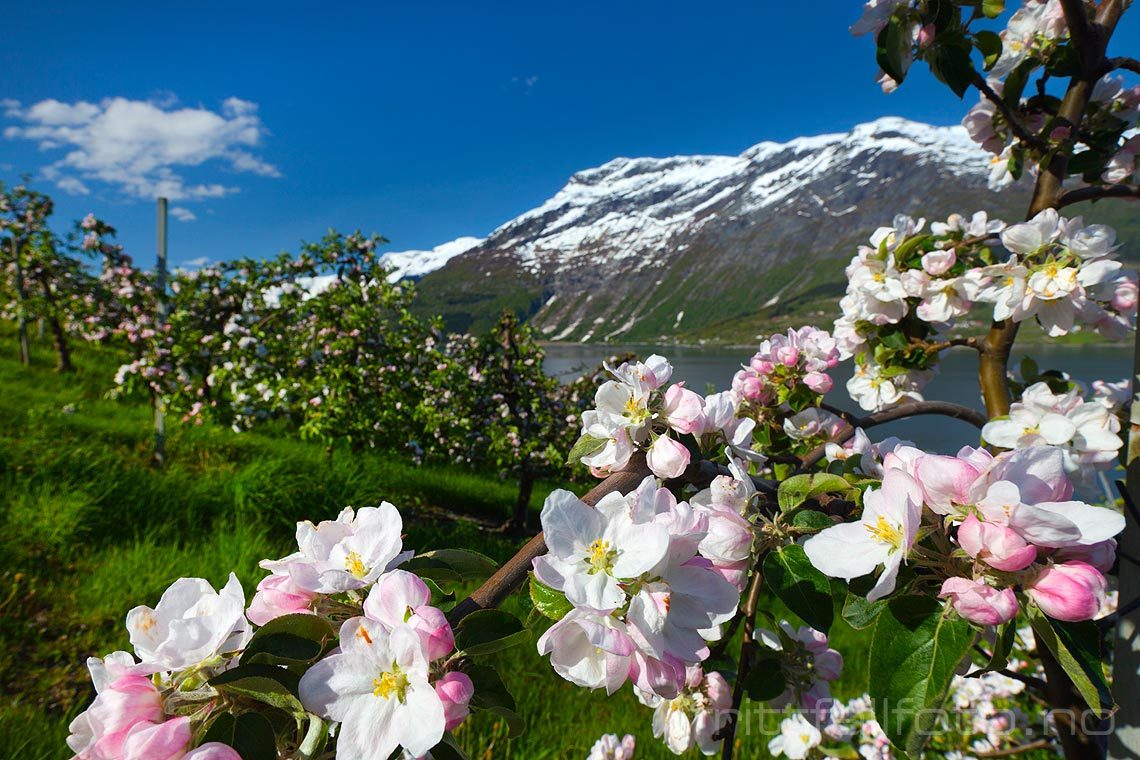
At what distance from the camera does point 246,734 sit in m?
0.49

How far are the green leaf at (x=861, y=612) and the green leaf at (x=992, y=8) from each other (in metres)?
1.32

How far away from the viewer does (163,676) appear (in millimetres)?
559

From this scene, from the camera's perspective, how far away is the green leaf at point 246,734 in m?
0.48

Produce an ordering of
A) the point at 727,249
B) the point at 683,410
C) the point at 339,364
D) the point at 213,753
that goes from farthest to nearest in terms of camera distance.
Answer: the point at 727,249 < the point at 339,364 < the point at 683,410 < the point at 213,753

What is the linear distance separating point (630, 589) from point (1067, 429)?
939 mm

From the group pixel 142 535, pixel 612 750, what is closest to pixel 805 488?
pixel 612 750

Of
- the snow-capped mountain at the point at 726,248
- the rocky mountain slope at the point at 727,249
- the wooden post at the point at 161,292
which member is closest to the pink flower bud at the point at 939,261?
the wooden post at the point at 161,292

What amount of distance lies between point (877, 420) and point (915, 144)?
221 m

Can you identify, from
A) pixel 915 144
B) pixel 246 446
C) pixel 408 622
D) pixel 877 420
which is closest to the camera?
pixel 408 622

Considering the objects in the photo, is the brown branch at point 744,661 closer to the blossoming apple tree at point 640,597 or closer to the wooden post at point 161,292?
the blossoming apple tree at point 640,597

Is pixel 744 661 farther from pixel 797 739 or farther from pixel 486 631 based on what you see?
pixel 797 739

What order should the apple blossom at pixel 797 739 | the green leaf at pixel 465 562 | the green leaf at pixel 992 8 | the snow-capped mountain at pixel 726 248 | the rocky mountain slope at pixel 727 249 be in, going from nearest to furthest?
the green leaf at pixel 465 562 → the green leaf at pixel 992 8 → the apple blossom at pixel 797 739 → the rocky mountain slope at pixel 727 249 → the snow-capped mountain at pixel 726 248

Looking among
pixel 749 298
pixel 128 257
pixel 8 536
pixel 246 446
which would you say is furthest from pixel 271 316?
pixel 749 298

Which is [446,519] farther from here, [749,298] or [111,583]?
[749,298]
